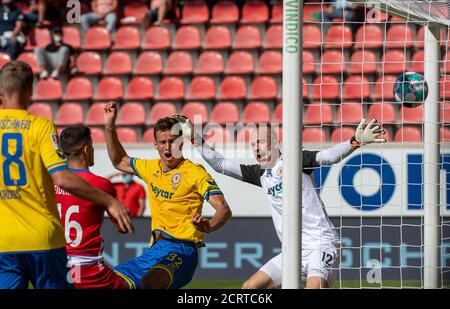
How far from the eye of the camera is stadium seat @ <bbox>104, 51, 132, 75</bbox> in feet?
46.2

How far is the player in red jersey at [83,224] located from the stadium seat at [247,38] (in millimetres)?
8070

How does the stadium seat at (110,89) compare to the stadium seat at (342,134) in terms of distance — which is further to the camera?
the stadium seat at (110,89)

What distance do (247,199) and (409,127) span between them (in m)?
2.84

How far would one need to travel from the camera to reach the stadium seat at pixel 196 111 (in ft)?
42.7

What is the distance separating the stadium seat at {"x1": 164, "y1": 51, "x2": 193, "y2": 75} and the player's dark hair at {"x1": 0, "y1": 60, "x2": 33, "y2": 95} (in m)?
8.95

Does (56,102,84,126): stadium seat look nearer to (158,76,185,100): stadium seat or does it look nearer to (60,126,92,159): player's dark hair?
(158,76,185,100): stadium seat

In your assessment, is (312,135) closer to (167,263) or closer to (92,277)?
(167,263)

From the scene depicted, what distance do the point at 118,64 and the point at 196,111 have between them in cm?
177

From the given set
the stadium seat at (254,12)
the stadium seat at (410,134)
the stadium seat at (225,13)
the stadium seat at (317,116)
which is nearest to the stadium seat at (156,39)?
the stadium seat at (225,13)

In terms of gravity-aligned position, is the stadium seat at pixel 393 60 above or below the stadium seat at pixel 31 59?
below

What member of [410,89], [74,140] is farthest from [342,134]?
[74,140]

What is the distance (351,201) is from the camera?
1053cm

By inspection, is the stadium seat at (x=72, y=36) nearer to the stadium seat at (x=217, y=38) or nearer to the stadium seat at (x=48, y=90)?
the stadium seat at (x=48, y=90)
